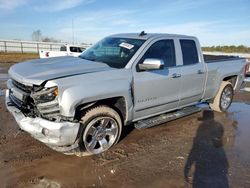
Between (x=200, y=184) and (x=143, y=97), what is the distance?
1779 millimetres

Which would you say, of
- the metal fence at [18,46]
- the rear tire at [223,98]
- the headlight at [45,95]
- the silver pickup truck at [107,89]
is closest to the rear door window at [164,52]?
the silver pickup truck at [107,89]

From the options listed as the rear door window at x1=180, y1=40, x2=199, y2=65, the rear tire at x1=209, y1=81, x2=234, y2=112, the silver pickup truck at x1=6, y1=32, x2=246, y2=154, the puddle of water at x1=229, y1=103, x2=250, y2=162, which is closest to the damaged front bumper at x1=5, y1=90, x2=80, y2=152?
the silver pickup truck at x1=6, y1=32, x2=246, y2=154

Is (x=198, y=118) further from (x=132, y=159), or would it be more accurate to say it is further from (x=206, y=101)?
(x=132, y=159)

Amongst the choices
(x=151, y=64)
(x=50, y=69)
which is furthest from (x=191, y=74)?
(x=50, y=69)

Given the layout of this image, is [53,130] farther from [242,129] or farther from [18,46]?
[18,46]

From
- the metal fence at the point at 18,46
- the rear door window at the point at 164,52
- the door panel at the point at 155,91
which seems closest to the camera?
the door panel at the point at 155,91

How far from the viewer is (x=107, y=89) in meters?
4.12

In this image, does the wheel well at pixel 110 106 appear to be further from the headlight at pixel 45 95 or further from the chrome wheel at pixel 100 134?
the headlight at pixel 45 95

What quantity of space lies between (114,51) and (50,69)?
4.66ft

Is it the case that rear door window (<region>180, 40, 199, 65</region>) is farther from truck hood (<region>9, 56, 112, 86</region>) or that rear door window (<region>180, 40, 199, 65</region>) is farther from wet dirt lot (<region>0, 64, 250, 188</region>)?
truck hood (<region>9, 56, 112, 86</region>)

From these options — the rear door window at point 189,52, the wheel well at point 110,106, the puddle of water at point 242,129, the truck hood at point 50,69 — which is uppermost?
the rear door window at point 189,52

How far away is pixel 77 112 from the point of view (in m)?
4.08

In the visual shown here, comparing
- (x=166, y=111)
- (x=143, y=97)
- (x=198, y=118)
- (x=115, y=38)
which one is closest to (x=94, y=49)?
(x=115, y=38)

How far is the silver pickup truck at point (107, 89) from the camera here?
3.79 metres
